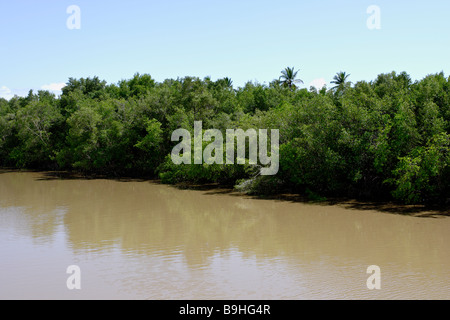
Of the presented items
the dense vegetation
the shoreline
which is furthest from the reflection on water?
the dense vegetation

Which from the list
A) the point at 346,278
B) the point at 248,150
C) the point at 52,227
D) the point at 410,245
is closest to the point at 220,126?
the point at 248,150

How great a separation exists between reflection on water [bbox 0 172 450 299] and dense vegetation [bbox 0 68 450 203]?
2.32m

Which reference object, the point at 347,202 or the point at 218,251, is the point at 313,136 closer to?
the point at 347,202

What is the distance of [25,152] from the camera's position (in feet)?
148

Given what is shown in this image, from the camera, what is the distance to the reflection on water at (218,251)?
10.6 metres

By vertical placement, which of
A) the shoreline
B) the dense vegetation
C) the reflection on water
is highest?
the dense vegetation

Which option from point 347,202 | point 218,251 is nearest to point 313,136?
point 347,202

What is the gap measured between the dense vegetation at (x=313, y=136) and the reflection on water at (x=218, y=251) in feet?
7.60

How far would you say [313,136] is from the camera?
76.3 ft

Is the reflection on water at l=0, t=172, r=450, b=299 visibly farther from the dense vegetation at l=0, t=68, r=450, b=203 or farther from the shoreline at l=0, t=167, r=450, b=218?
the dense vegetation at l=0, t=68, r=450, b=203

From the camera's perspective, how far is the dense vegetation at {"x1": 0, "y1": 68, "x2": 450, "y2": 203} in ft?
66.9

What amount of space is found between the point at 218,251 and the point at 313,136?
11.1 m

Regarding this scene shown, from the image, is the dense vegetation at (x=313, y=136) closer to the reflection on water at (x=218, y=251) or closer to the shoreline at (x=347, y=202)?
the shoreline at (x=347, y=202)

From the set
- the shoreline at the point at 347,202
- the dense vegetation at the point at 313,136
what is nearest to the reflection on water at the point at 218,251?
the shoreline at the point at 347,202
